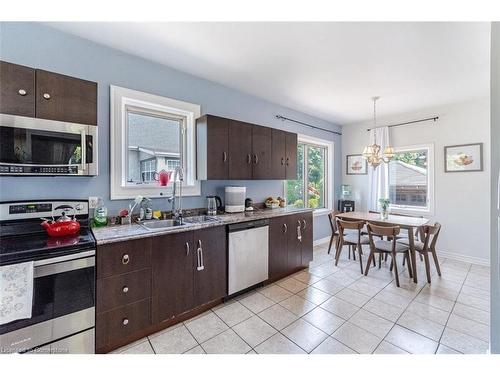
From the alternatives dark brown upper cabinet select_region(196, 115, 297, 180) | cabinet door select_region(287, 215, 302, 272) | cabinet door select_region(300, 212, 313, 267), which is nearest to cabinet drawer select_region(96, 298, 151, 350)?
dark brown upper cabinet select_region(196, 115, 297, 180)

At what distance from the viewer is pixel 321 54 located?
89.7 inches

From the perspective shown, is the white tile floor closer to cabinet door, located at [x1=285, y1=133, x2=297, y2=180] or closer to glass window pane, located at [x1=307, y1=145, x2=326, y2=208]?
cabinet door, located at [x1=285, y1=133, x2=297, y2=180]

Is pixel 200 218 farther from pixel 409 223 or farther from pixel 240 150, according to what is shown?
pixel 409 223

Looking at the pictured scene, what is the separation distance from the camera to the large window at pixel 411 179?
4.09 meters

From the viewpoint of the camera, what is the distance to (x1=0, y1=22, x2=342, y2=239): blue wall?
70.6 inches

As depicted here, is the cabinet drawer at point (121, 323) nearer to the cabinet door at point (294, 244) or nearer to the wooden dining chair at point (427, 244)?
the cabinet door at point (294, 244)

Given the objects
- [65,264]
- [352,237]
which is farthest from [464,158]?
[65,264]

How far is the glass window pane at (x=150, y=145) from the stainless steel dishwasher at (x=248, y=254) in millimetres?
1116

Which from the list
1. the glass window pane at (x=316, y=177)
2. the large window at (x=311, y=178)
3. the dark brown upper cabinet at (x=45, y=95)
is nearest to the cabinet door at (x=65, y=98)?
the dark brown upper cabinet at (x=45, y=95)

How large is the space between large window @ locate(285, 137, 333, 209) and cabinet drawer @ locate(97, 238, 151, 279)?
2.70 m

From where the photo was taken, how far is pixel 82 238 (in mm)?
1666

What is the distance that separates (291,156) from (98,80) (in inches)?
103
